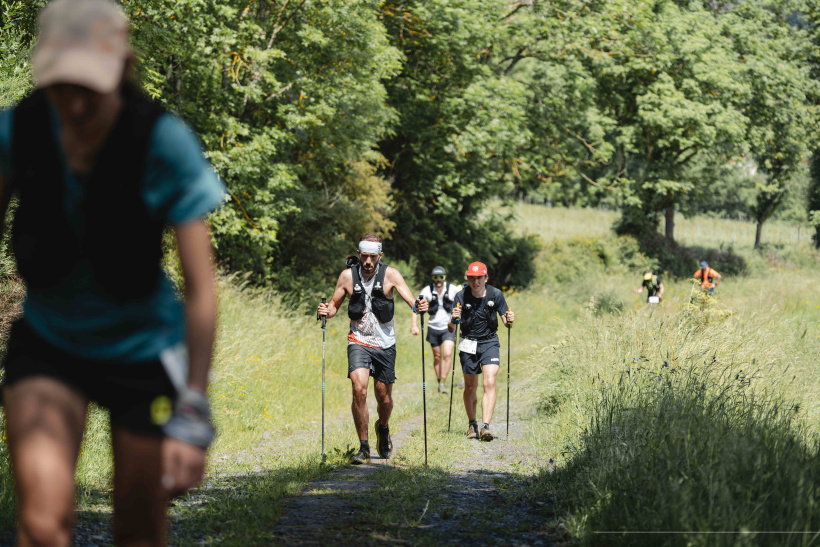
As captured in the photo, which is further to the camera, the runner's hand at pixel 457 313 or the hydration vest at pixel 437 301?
the hydration vest at pixel 437 301

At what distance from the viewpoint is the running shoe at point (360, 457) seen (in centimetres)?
815

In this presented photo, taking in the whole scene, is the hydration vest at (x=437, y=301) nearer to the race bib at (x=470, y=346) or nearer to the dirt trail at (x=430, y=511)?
the race bib at (x=470, y=346)

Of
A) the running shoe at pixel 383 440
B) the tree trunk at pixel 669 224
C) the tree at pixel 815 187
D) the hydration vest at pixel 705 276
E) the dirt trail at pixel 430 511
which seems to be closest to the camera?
the dirt trail at pixel 430 511

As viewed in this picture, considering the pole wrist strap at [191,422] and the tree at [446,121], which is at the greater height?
the tree at [446,121]

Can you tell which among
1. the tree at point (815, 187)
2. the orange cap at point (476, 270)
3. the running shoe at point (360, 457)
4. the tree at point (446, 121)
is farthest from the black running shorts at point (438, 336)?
the tree at point (815, 187)

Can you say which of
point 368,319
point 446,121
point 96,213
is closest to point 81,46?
point 96,213

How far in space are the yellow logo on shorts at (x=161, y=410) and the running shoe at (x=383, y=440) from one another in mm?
6310

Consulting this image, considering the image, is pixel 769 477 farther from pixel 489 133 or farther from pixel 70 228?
pixel 489 133

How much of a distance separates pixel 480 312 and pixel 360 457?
2846 millimetres

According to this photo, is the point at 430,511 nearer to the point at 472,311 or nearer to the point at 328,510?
the point at 328,510

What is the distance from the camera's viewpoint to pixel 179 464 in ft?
7.18

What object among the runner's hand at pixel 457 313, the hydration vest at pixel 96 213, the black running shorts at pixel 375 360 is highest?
the hydration vest at pixel 96 213

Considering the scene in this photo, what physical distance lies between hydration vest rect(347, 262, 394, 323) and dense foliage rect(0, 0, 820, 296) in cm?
463

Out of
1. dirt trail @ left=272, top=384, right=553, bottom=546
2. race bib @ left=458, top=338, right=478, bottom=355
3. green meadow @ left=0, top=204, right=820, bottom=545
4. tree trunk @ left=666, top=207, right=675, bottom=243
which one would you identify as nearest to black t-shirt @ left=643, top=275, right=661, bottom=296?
green meadow @ left=0, top=204, right=820, bottom=545
